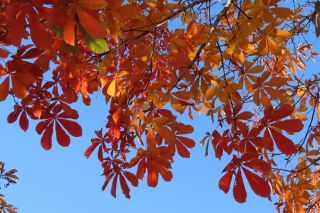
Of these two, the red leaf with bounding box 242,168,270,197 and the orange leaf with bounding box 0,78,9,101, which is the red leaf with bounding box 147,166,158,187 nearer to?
the red leaf with bounding box 242,168,270,197

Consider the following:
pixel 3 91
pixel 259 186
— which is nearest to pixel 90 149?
pixel 3 91

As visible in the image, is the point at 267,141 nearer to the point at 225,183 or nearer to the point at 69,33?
the point at 225,183

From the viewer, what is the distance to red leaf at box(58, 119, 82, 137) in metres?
2.07

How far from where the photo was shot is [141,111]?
1.98m

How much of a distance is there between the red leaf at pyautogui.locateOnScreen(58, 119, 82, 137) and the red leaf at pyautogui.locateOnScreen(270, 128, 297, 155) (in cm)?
92

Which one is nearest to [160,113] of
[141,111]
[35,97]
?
[141,111]

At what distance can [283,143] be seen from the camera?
5.59 ft

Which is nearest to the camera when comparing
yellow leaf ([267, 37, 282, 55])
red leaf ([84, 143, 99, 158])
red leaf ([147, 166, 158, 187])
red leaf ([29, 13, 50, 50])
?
red leaf ([29, 13, 50, 50])

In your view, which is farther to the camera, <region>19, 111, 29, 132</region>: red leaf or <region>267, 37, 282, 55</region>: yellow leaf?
<region>19, 111, 29, 132</region>: red leaf

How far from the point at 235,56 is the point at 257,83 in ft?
0.58

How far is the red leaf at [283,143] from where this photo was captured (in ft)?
5.52

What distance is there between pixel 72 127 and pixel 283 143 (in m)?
1.01

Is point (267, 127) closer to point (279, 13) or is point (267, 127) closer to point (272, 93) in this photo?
point (272, 93)

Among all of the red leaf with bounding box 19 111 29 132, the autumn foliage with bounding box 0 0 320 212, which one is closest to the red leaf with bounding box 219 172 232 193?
the autumn foliage with bounding box 0 0 320 212
